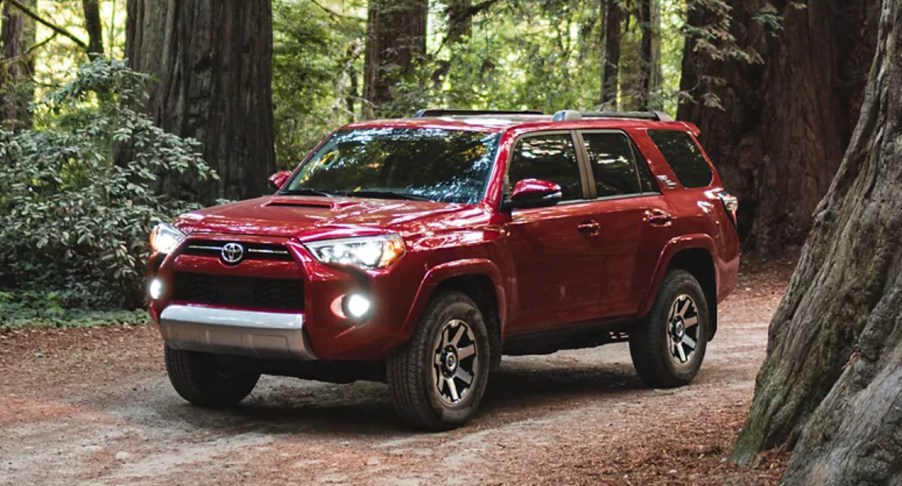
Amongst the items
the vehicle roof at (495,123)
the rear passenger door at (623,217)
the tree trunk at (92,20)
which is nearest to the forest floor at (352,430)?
the rear passenger door at (623,217)

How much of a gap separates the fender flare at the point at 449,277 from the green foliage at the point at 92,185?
558cm

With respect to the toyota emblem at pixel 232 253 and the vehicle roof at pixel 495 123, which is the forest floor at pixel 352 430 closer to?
the toyota emblem at pixel 232 253

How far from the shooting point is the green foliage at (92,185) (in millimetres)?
13750

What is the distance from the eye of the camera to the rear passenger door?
33.9 feet

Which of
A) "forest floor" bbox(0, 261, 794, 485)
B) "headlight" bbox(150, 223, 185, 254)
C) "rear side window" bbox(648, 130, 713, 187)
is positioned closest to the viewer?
"forest floor" bbox(0, 261, 794, 485)

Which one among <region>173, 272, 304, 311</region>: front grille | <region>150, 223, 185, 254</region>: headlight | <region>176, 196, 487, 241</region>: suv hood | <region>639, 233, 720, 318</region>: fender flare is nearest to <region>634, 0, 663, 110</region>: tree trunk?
<region>639, 233, 720, 318</region>: fender flare

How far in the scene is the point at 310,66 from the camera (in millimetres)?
20750

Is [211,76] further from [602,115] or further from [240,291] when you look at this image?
[240,291]

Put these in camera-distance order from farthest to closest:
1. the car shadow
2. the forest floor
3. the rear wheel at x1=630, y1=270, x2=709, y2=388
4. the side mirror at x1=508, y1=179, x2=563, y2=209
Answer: the rear wheel at x1=630, y1=270, x2=709, y2=388 < the side mirror at x1=508, y1=179, x2=563, y2=209 < the car shadow < the forest floor

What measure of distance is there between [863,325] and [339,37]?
1833 cm

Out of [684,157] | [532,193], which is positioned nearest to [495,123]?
[532,193]

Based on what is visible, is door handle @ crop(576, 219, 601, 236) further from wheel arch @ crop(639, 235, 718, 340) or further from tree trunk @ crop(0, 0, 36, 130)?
tree trunk @ crop(0, 0, 36, 130)

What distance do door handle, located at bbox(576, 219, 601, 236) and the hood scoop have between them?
187 centimetres

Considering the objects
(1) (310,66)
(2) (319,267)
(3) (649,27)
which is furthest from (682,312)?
(1) (310,66)
